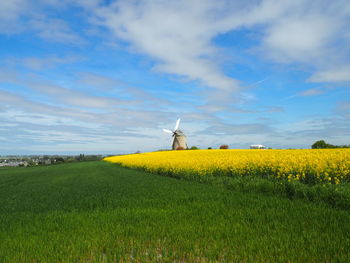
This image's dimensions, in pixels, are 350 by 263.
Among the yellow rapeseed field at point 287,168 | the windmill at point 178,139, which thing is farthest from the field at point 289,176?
the windmill at point 178,139

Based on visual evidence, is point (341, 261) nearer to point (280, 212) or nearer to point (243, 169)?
point (280, 212)

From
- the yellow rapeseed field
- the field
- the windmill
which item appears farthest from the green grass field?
the windmill

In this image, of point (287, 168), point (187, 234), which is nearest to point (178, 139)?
point (287, 168)

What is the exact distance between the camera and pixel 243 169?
14.5 m

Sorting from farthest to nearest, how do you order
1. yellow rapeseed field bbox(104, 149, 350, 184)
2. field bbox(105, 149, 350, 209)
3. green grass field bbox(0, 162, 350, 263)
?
yellow rapeseed field bbox(104, 149, 350, 184)
field bbox(105, 149, 350, 209)
green grass field bbox(0, 162, 350, 263)

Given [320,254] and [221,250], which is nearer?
[320,254]

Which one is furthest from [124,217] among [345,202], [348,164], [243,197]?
[348,164]

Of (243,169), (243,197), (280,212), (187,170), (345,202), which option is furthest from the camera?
(187,170)

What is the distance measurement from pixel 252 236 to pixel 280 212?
6.62ft

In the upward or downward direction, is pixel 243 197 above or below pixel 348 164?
below

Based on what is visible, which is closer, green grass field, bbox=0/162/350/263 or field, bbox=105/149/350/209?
green grass field, bbox=0/162/350/263

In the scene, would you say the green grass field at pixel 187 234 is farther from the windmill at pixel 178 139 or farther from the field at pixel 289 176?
the windmill at pixel 178 139

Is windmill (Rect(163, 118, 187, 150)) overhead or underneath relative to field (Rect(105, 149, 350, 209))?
overhead

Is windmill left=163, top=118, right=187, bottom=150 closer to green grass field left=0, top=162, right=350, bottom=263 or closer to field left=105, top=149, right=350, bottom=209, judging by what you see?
field left=105, top=149, right=350, bottom=209
